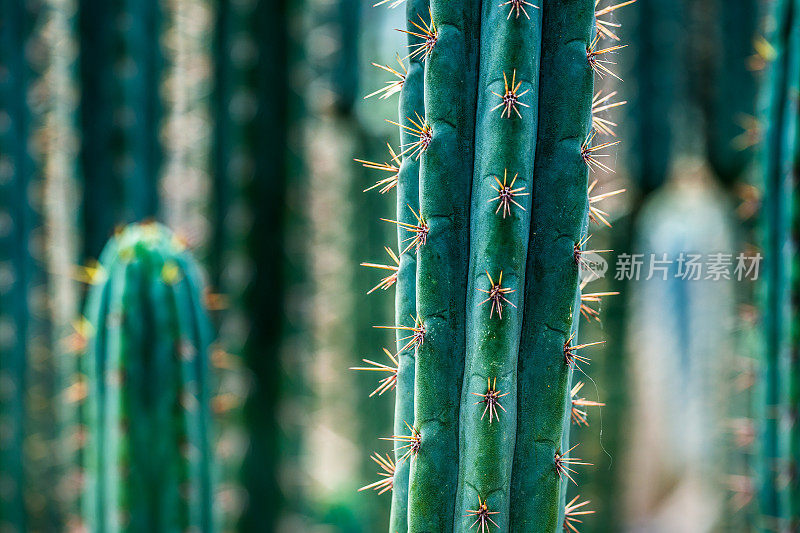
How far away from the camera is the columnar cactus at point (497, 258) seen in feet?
5.24

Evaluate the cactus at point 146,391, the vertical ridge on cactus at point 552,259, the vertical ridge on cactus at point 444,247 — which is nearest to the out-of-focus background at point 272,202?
the cactus at point 146,391

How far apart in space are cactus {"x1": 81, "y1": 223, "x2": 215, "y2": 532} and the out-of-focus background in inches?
29.9

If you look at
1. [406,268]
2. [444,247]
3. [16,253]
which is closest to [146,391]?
[406,268]

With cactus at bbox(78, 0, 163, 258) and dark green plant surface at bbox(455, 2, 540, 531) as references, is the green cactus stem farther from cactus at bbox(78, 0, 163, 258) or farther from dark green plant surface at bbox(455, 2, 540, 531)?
cactus at bbox(78, 0, 163, 258)

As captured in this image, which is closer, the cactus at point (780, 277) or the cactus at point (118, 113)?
the cactus at point (780, 277)

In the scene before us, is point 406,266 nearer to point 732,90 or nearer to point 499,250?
point 499,250

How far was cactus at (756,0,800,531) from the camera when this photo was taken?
2822 mm

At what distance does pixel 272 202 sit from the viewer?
4363 mm

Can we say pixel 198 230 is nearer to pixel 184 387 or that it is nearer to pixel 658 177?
pixel 184 387

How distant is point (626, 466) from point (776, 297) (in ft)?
8.49

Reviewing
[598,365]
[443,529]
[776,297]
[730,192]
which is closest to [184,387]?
[443,529]

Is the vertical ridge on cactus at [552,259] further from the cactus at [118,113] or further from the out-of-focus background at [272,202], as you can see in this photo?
the cactus at [118,113]

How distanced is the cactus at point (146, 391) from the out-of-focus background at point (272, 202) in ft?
2.49

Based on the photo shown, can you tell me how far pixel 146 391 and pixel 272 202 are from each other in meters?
1.73
